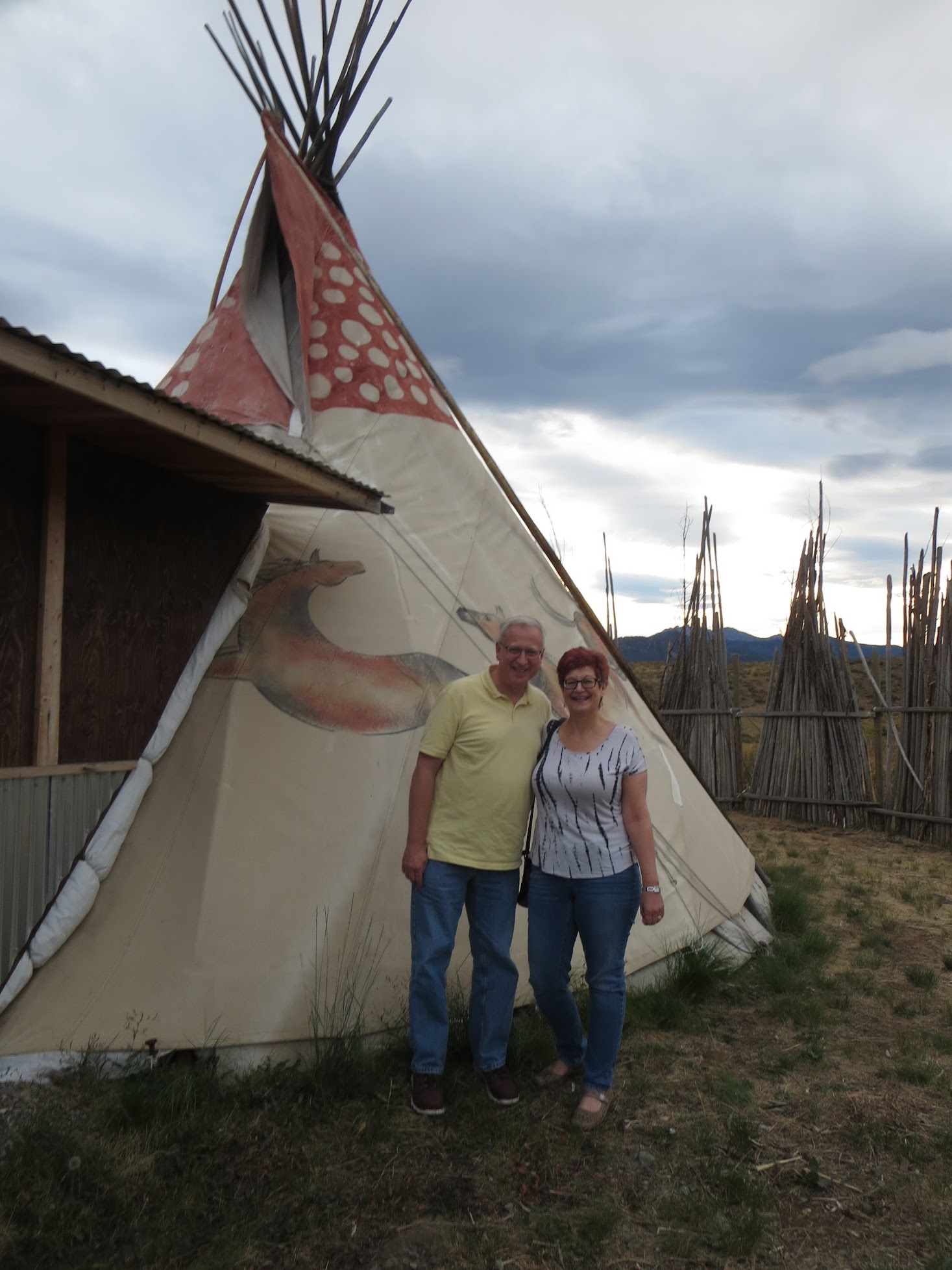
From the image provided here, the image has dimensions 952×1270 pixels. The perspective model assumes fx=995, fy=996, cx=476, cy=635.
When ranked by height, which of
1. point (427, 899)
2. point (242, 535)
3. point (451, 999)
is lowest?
point (451, 999)

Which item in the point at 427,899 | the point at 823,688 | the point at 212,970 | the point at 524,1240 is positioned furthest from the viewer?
the point at 823,688

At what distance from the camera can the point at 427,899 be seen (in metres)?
2.98

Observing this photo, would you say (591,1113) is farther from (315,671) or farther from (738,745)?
(738,745)

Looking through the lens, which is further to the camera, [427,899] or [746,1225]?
[427,899]

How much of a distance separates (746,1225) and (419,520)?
2974 mm

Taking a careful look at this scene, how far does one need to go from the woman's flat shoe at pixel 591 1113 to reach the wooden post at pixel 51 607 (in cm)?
195

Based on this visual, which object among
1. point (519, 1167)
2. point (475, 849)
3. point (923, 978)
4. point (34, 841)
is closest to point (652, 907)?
point (475, 849)

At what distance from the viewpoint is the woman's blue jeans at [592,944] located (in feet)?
9.62

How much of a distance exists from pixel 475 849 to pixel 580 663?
0.64 meters

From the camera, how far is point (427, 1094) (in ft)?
9.60

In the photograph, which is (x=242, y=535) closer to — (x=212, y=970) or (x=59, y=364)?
(x=59, y=364)

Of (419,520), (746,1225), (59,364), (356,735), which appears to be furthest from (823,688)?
(59,364)

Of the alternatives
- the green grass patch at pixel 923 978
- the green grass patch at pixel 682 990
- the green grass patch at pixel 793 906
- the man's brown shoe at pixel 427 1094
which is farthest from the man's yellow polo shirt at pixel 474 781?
the green grass patch at pixel 793 906

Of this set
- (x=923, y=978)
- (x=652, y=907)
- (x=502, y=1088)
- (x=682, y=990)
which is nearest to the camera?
(x=652, y=907)
